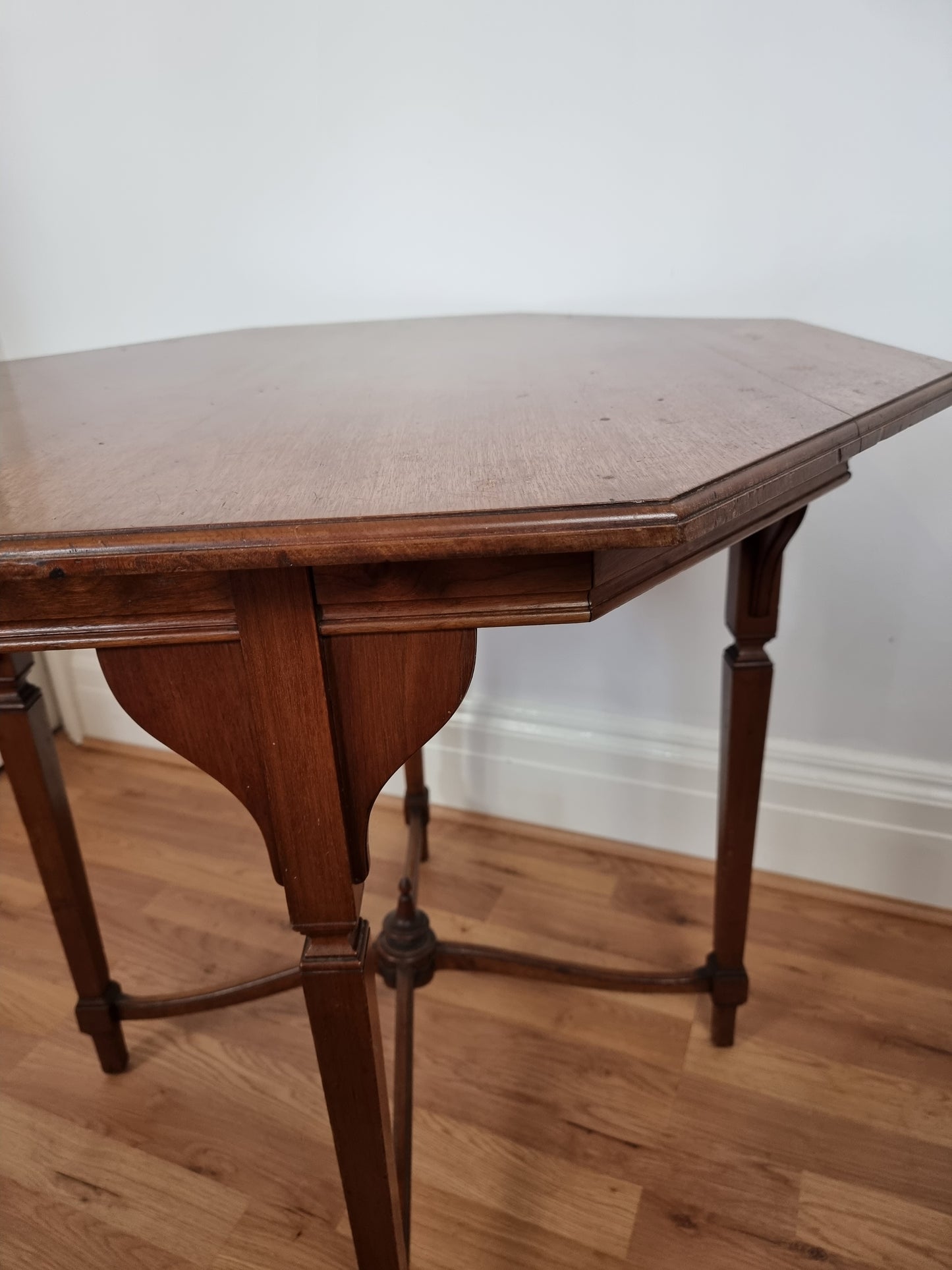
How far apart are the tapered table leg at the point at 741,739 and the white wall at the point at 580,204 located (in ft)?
1.10

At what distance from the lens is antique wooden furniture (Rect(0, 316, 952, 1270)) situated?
0.43 m

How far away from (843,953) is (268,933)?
85cm

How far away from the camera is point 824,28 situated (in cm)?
99

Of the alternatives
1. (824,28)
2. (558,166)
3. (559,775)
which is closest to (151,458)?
(558,166)

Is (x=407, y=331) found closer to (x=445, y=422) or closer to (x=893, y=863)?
(x=445, y=422)

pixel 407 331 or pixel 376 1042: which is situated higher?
pixel 407 331

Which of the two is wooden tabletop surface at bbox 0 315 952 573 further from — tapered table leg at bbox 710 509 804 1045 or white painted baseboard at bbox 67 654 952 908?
white painted baseboard at bbox 67 654 952 908

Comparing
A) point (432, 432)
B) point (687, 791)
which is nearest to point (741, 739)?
point (687, 791)

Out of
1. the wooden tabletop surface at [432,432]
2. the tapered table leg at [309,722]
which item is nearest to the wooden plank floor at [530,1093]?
the tapered table leg at [309,722]

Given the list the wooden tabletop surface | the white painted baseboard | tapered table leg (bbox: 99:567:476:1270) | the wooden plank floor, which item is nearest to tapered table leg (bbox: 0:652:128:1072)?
the wooden plank floor

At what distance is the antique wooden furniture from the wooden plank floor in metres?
0.23

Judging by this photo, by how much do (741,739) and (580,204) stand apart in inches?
27.8

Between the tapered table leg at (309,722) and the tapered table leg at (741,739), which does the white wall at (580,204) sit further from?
the tapered table leg at (309,722)

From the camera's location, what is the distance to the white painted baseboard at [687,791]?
1296mm
